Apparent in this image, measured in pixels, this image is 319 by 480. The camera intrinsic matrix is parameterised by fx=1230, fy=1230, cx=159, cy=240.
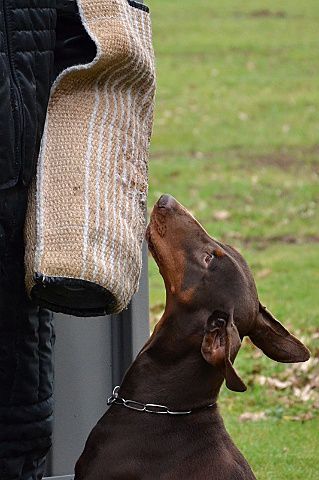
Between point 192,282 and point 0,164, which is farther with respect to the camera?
point 192,282

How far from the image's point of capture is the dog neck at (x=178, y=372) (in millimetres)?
3723

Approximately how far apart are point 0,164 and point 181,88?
42.7 feet

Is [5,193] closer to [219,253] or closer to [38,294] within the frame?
[38,294]

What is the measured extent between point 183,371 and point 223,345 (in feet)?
0.75

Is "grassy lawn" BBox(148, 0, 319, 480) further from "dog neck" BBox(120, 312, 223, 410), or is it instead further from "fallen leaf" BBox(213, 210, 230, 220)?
"dog neck" BBox(120, 312, 223, 410)

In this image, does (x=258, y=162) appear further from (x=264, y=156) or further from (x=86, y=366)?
(x=86, y=366)

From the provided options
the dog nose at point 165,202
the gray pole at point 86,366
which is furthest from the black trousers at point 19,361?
the gray pole at point 86,366

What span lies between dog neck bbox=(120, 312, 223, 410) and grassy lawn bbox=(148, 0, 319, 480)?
1449 millimetres

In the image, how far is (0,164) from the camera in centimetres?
299

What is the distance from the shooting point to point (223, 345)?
3.56 metres

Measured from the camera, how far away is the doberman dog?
3646mm

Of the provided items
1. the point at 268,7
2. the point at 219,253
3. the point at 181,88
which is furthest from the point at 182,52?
the point at 219,253

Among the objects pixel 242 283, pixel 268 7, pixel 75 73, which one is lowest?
pixel 268 7

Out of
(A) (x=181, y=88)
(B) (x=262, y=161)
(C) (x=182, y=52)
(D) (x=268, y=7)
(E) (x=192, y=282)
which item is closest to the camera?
(E) (x=192, y=282)
